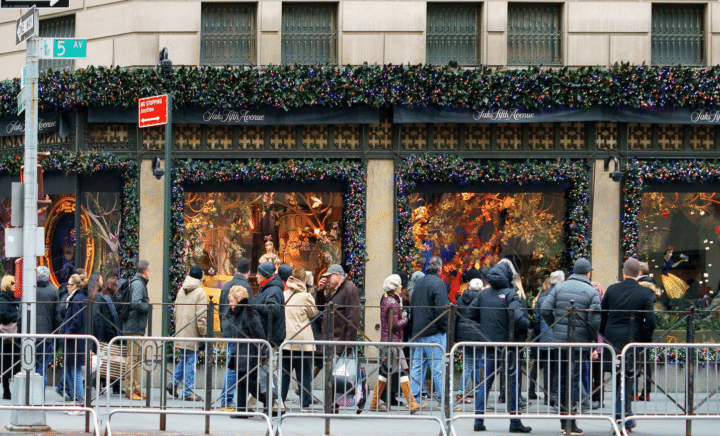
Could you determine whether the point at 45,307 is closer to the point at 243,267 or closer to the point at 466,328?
the point at 243,267

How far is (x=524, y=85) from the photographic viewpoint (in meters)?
16.9

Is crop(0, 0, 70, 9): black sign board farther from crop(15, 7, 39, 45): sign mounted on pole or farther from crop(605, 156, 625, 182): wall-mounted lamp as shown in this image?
crop(605, 156, 625, 182): wall-mounted lamp

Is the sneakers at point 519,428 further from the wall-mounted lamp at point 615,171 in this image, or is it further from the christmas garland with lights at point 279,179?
the wall-mounted lamp at point 615,171

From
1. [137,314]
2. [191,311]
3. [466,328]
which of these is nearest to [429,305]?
[466,328]

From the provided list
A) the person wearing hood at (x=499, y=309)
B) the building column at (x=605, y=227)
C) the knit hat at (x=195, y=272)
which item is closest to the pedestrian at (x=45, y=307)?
the knit hat at (x=195, y=272)

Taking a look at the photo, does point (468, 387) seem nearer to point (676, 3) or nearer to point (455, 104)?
point (455, 104)

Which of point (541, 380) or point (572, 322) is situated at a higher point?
point (572, 322)

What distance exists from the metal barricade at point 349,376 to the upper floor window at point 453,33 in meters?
6.91

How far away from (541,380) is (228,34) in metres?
9.01

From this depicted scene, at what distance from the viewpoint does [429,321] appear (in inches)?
512

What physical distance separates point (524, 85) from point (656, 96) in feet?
7.42

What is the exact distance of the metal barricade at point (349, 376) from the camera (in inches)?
420

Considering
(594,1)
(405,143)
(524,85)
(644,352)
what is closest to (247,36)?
(405,143)

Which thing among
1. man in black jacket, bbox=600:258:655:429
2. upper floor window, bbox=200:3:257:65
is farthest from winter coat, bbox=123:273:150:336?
man in black jacket, bbox=600:258:655:429
